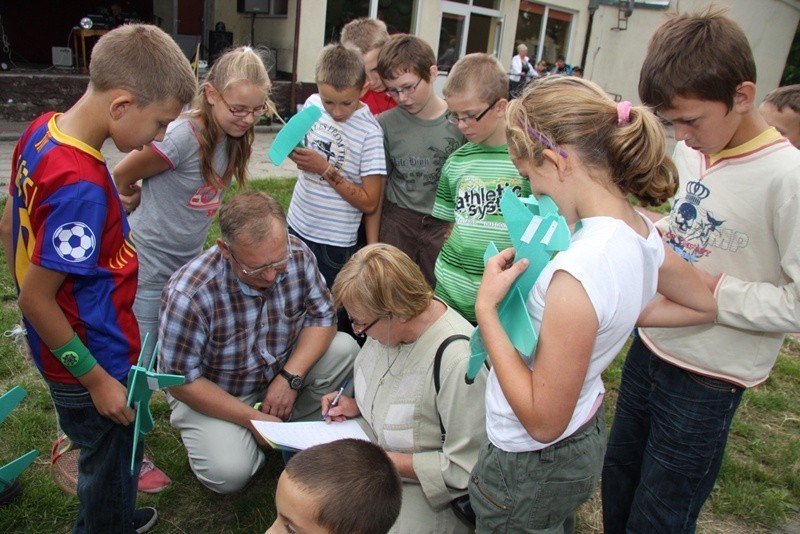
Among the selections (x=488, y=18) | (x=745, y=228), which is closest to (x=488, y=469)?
(x=745, y=228)

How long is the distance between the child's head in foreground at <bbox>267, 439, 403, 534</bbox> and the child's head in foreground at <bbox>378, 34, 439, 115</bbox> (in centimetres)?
188

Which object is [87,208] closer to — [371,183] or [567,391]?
[567,391]

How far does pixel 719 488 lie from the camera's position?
2.76m

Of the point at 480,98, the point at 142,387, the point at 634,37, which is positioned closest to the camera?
the point at 142,387

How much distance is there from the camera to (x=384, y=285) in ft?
5.96

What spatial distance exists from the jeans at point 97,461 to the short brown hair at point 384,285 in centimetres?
76

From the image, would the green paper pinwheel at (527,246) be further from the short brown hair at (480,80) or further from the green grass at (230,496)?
the green grass at (230,496)

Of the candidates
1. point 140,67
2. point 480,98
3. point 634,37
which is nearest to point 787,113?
point 480,98

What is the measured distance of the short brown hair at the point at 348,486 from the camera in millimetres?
1242

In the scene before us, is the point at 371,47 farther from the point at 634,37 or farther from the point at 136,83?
the point at 634,37

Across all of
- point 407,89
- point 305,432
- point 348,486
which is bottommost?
point 305,432

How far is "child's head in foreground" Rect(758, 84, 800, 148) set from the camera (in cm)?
243

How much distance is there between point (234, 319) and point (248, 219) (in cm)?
39

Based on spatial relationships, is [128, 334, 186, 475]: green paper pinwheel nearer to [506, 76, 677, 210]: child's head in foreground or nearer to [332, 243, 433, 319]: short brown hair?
[332, 243, 433, 319]: short brown hair
